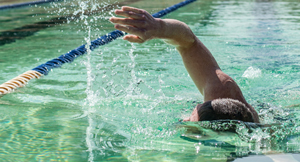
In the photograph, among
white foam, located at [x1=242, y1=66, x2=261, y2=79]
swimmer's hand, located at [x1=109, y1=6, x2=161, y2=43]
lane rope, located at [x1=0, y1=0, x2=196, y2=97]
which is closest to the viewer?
swimmer's hand, located at [x1=109, y1=6, x2=161, y2=43]

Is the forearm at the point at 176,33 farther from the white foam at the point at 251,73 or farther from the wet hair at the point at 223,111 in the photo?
the white foam at the point at 251,73

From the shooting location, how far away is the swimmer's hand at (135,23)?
5.41ft

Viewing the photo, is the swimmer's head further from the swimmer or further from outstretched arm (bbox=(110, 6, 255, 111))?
outstretched arm (bbox=(110, 6, 255, 111))

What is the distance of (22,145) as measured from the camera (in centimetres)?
207

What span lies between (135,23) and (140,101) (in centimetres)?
152

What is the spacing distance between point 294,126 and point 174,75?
1936 mm

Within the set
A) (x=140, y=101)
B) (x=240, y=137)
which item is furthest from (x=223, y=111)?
(x=140, y=101)

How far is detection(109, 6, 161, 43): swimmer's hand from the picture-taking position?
165 centimetres

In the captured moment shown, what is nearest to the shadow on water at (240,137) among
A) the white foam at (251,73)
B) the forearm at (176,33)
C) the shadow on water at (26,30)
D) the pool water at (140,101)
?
the pool water at (140,101)

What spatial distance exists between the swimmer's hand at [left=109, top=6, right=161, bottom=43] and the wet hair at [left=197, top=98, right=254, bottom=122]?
0.46 metres

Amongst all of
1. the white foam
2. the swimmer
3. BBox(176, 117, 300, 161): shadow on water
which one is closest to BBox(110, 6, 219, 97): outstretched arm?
the swimmer

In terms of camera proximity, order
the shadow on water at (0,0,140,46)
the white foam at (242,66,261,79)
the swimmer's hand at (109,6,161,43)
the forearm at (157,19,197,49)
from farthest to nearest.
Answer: the shadow on water at (0,0,140,46) < the white foam at (242,66,261,79) < the forearm at (157,19,197,49) < the swimmer's hand at (109,6,161,43)

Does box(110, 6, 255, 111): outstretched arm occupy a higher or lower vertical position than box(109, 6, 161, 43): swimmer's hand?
lower

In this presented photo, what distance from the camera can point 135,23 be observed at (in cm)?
167
